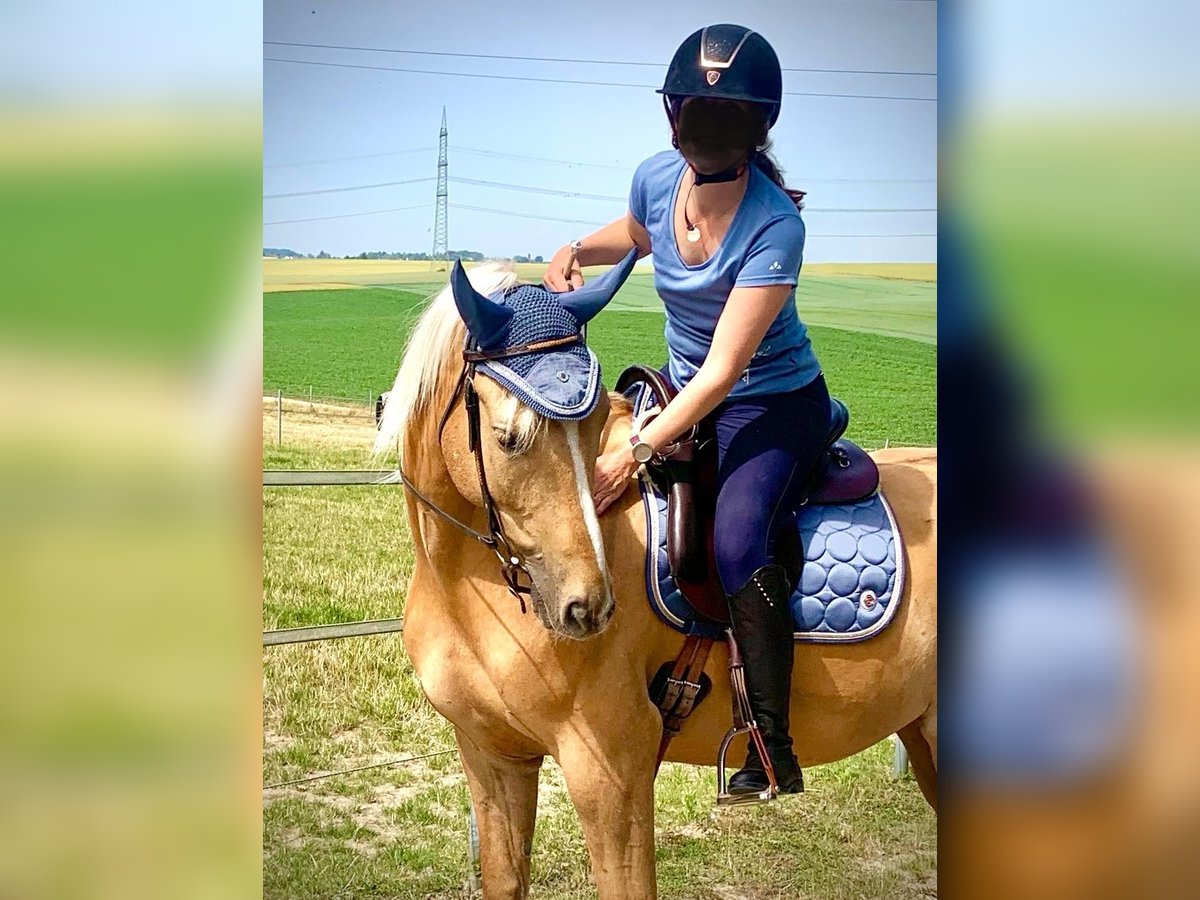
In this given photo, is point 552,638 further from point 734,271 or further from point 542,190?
point 542,190

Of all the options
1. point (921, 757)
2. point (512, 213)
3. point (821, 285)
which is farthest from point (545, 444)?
point (921, 757)

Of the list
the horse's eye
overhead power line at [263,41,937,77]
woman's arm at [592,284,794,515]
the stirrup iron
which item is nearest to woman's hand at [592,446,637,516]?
woman's arm at [592,284,794,515]

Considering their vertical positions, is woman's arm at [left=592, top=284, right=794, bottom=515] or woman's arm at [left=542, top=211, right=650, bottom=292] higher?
woman's arm at [left=542, top=211, right=650, bottom=292]

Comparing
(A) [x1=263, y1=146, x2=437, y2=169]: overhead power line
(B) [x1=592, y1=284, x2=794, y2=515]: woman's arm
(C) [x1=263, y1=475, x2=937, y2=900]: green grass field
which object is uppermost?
(A) [x1=263, y1=146, x2=437, y2=169]: overhead power line

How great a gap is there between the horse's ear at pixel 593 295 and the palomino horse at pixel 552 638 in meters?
0.12

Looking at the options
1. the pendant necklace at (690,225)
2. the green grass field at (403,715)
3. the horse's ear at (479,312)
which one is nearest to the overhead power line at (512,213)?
the green grass field at (403,715)

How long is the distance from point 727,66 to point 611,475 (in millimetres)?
780

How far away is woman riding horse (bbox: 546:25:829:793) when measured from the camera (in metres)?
2.02

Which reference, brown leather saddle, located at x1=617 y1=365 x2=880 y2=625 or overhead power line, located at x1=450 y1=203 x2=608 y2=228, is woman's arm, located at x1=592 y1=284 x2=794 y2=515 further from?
overhead power line, located at x1=450 y1=203 x2=608 y2=228

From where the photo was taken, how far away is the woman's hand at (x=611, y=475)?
2.01 m

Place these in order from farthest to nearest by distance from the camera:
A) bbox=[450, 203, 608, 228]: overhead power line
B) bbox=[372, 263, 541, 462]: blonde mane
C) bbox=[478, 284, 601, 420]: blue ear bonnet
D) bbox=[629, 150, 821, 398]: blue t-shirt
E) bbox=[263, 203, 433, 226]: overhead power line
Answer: bbox=[450, 203, 608, 228]: overhead power line, bbox=[263, 203, 433, 226]: overhead power line, bbox=[629, 150, 821, 398]: blue t-shirt, bbox=[372, 263, 541, 462]: blonde mane, bbox=[478, 284, 601, 420]: blue ear bonnet

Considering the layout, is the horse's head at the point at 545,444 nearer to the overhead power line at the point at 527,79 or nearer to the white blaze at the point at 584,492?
the white blaze at the point at 584,492
